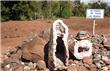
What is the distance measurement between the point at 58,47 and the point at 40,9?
14.7 meters

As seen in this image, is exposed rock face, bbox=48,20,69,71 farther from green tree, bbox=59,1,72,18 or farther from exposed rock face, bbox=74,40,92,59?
green tree, bbox=59,1,72,18

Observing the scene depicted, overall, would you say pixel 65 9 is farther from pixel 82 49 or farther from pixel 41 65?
pixel 41 65

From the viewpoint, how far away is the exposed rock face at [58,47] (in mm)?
7500

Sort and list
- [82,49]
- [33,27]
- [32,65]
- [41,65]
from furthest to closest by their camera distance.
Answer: [33,27] < [82,49] < [32,65] < [41,65]

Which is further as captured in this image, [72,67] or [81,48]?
[81,48]

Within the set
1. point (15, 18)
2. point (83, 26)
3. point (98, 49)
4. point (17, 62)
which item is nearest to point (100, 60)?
point (98, 49)

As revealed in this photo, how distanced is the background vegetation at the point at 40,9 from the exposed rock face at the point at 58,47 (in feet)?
41.7

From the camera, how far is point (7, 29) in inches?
688

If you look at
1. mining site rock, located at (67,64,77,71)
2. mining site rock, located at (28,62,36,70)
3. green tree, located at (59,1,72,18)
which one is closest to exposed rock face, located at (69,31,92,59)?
mining site rock, located at (67,64,77,71)

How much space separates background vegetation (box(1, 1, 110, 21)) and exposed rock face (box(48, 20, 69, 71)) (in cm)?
1272

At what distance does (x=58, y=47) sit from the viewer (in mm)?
7883

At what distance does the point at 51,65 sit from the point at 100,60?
112 centimetres

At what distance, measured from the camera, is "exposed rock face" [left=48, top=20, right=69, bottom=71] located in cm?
750

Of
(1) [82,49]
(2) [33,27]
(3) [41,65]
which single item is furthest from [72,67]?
(2) [33,27]
